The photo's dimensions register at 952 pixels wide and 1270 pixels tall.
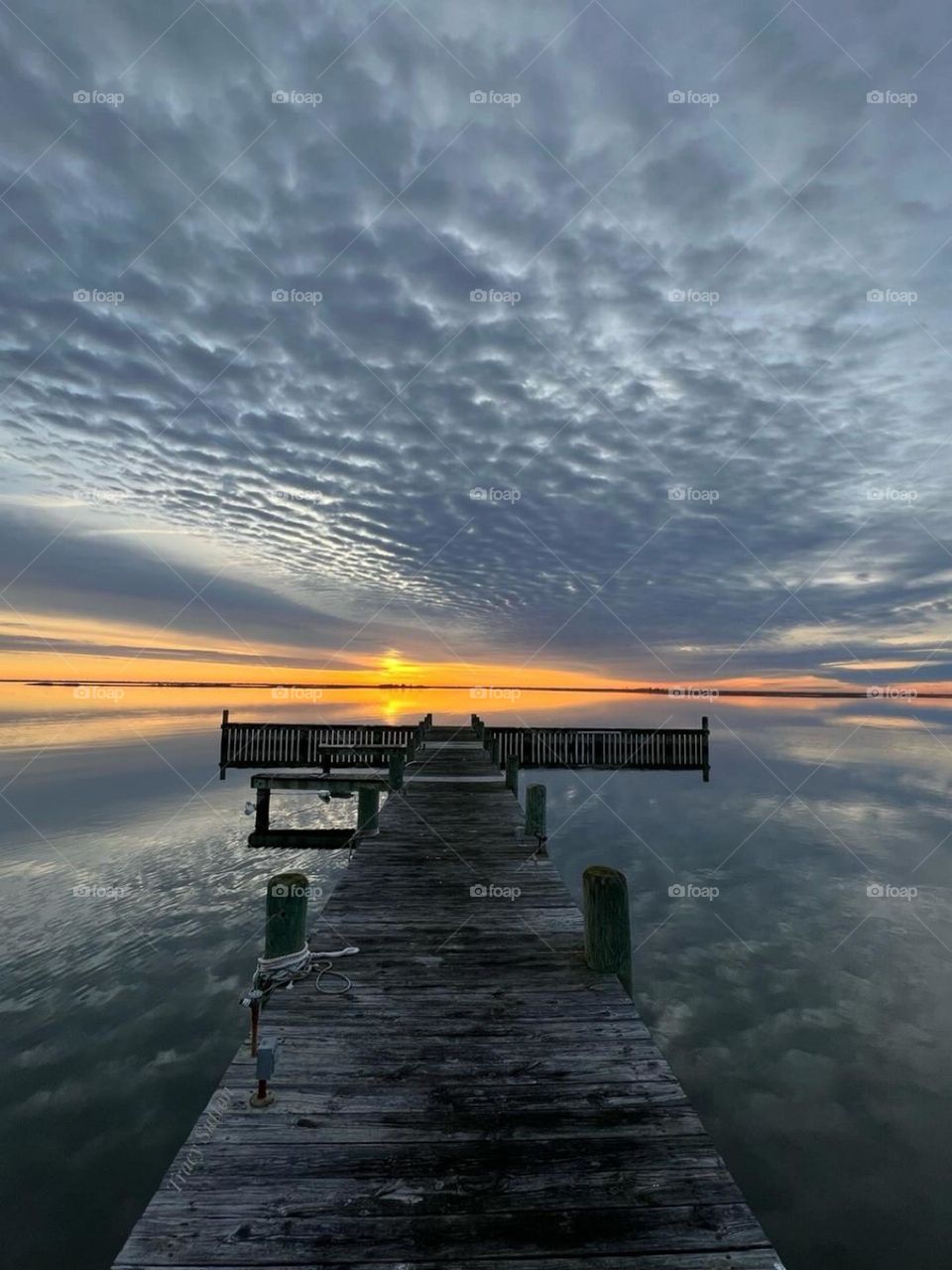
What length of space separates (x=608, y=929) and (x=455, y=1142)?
2.47m

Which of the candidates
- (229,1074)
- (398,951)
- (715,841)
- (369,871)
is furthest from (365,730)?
(229,1074)

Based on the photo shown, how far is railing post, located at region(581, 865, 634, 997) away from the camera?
5.32 metres

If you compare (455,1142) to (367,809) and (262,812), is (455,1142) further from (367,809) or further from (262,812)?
(262,812)

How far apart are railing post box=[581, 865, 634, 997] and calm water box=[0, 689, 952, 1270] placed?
263 centimetres

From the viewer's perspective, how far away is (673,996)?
1027 cm

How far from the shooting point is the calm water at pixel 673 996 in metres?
6.16

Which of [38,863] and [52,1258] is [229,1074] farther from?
[38,863]

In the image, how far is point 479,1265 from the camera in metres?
2.61
